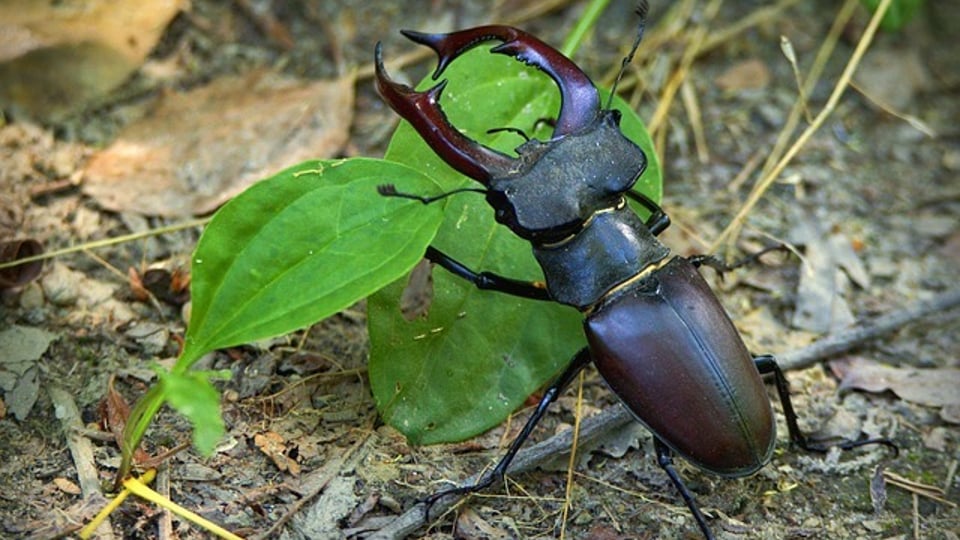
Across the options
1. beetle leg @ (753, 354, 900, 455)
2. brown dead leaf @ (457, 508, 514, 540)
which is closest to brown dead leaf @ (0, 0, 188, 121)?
brown dead leaf @ (457, 508, 514, 540)

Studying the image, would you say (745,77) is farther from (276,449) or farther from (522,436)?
(276,449)

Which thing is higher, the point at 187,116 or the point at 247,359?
the point at 187,116

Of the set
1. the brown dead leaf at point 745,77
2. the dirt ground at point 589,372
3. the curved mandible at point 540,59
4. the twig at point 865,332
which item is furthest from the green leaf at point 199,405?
the brown dead leaf at point 745,77

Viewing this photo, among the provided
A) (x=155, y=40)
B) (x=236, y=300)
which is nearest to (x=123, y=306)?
(x=236, y=300)

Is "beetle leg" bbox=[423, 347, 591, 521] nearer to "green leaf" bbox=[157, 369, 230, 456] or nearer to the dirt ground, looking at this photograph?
the dirt ground

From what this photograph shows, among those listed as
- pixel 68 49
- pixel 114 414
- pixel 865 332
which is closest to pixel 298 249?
pixel 114 414

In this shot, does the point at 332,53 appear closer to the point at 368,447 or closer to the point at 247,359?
the point at 247,359

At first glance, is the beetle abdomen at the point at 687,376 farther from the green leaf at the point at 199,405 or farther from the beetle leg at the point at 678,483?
the green leaf at the point at 199,405
